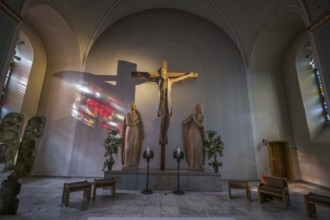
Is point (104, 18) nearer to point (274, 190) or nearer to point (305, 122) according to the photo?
point (274, 190)

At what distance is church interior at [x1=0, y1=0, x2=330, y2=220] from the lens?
22.2 feet

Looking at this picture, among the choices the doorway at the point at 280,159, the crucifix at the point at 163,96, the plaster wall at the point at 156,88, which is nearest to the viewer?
the crucifix at the point at 163,96

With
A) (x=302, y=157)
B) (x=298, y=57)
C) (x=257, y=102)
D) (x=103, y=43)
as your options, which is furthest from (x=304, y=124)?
(x=103, y=43)

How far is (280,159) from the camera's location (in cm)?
741

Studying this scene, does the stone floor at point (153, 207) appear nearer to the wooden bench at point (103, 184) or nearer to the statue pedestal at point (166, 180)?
the wooden bench at point (103, 184)

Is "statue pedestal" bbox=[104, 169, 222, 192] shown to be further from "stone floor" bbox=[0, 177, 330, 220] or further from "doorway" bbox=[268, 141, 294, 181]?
"doorway" bbox=[268, 141, 294, 181]

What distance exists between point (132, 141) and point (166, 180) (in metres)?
1.66

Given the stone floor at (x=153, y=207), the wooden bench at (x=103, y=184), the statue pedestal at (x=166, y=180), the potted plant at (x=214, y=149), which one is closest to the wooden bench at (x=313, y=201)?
the stone floor at (x=153, y=207)

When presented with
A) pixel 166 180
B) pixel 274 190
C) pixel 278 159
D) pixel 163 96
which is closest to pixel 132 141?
pixel 166 180

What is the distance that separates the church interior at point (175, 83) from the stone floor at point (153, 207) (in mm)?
1784

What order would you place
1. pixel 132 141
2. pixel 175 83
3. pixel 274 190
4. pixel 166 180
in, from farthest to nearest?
pixel 175 83
pixel 132 141
pixel 166 180
pixel 274 190

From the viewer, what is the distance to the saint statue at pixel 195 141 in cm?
574

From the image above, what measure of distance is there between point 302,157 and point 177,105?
5.44m

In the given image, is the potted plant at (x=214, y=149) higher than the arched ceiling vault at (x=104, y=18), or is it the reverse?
the arched ceiling vault at (x=104, y=18)
